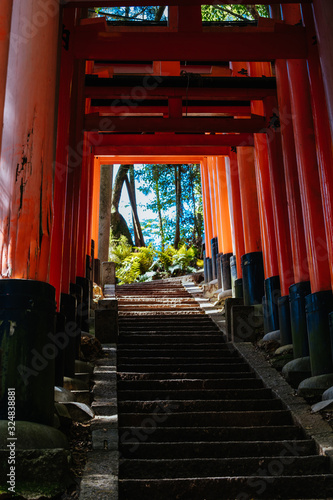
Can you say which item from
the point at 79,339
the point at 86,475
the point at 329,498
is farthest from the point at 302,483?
the point at 79,339

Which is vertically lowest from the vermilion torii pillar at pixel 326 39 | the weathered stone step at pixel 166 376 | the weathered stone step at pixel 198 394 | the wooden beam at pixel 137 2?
the weathered stone step at pixel 198 394

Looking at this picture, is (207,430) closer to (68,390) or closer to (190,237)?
(68,390)

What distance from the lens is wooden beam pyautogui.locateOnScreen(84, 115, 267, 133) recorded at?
9.59 metres

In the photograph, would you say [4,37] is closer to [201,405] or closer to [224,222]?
[201,405]

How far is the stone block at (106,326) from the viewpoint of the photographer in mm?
7984

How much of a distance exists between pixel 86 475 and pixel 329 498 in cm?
177

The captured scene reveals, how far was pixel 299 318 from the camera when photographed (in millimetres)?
7055

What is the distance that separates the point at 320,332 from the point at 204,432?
→ 198cm

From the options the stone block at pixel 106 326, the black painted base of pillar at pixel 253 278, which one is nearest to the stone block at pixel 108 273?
the black painted base of pillar at pixel 253 278

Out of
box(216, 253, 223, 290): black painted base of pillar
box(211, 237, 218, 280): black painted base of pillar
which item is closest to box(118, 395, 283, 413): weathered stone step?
box(216, 253, 223, 290): black painted base of pillar

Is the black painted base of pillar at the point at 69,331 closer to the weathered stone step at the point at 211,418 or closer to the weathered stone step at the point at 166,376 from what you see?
the weathered stone step at the point at 166,376

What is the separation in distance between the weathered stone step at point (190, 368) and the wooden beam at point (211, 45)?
158 inches

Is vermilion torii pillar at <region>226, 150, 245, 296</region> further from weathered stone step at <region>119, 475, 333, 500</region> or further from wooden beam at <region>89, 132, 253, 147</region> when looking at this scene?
weathered stone step at <region>119, 475, 333, 500</region>

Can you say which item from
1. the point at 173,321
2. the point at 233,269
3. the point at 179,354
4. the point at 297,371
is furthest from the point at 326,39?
the point at 233,269
